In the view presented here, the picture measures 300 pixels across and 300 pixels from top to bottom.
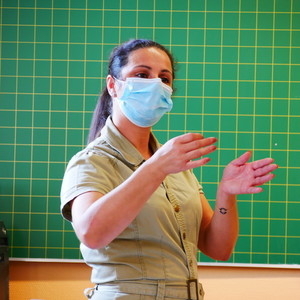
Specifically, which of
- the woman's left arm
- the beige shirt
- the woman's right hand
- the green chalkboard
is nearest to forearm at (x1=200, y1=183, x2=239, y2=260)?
the woman's left arm

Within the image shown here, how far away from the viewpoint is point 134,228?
1.35 metres

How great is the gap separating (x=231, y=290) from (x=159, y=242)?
71.3 inches

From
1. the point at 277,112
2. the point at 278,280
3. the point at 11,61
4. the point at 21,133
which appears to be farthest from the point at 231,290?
the point at 11,61

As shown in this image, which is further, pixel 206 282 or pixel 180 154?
pixel 206 282

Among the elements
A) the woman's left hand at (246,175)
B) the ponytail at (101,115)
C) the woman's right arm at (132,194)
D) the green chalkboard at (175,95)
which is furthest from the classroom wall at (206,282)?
the woman's right arm at (132,194)

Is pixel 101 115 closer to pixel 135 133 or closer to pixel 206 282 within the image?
pixel 135 133

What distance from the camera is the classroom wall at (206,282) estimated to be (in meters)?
3.03

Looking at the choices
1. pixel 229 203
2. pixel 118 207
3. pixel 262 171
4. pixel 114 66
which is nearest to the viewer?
pixel 118 207

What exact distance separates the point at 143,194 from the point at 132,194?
25mm

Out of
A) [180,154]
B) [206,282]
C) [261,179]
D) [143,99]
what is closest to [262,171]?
[261,179]

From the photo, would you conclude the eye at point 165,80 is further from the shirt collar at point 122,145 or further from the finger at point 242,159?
the finger at point 242,159

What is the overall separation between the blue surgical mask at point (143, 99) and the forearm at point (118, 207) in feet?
1.36

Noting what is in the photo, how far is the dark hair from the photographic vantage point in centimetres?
161

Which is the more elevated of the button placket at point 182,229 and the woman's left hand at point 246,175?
the woman's left hand at point 246,175
